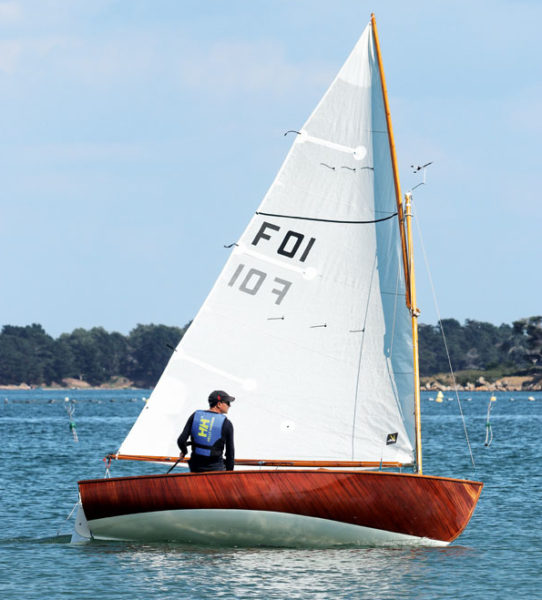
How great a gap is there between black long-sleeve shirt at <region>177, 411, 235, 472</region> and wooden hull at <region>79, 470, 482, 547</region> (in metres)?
0.37

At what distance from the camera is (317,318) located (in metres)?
19.5

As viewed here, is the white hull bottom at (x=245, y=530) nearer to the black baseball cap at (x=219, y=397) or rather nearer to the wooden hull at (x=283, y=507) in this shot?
the wooden hull at (x=283, y=507)

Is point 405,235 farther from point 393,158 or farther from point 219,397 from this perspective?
point 219,397

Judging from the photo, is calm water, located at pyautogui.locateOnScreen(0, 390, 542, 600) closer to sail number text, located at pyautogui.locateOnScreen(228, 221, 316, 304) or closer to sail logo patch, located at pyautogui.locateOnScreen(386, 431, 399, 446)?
sail logo patch, located at pyautogui.locateOnScreen(386, 431, 399, 446)

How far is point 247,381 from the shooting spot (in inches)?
769

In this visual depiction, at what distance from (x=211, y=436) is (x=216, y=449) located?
265 mm

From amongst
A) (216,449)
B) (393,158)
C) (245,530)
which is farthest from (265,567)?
(393,158)

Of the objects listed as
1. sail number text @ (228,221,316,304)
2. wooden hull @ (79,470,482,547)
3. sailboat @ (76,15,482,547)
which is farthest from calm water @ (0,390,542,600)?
sail number text @ (228,221,316,304)

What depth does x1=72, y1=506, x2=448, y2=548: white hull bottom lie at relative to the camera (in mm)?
18281

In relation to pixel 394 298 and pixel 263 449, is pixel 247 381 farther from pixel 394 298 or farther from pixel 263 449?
pixel 394 298

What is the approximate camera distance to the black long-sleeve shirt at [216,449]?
18.0 meters

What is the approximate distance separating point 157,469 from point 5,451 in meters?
12.2

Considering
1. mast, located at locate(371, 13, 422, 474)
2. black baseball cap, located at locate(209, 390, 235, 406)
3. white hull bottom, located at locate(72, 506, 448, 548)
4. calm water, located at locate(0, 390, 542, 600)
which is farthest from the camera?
mast, located at locate(371, 13, 422, 474)

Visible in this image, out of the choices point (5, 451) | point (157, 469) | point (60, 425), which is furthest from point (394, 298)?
point (60, 425)
